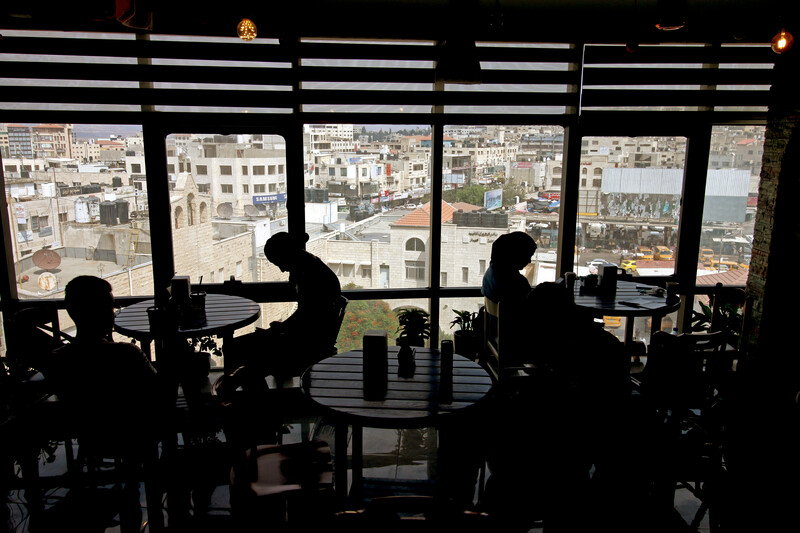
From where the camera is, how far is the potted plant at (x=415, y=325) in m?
5.30

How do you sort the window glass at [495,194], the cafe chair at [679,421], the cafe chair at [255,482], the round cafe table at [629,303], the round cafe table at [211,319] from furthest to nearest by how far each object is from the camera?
the window glass at [495,194] → the round cafe table at [629,303] → the round cafe table at [211,319] → the cafe chair at [679,421] → the cafe chair at [255,482]

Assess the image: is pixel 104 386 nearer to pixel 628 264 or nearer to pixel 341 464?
pixel 341 464

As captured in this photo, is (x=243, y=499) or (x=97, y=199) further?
(x=97, y=199)

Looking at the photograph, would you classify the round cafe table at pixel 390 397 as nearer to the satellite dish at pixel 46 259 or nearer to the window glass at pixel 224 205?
the window glass at pixel 224 205

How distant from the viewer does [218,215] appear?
17.9 ft

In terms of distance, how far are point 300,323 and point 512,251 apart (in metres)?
1.69

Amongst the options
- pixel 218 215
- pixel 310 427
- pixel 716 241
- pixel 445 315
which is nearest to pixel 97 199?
pixel 218 215

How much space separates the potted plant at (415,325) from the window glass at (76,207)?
240 centimetres

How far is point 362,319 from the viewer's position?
5.79m

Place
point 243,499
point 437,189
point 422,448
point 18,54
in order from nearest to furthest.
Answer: point 243,499
point 422,448
point 18,54
point 437,189

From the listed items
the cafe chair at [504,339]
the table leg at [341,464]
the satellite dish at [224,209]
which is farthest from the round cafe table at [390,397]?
the satellite dish at [224,209]

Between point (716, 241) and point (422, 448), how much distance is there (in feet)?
13.0

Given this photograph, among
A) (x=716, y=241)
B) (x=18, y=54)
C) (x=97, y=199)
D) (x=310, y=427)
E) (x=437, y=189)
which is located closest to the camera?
(x=310, y=427)

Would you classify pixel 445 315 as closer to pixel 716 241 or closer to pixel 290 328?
pixel 290 328
